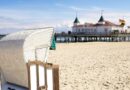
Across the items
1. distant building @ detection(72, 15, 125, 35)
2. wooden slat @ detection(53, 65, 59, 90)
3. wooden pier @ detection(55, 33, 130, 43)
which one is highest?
wooden slat @ detection(53, 65, 59, 90)

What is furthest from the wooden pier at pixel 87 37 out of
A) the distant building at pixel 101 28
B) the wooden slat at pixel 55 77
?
the wooden slat at pixel 55 77

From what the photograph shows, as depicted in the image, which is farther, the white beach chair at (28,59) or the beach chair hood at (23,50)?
the beach chair hood at (23,50)

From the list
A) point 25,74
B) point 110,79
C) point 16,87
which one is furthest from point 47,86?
point 110,79

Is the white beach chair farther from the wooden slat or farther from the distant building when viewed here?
the distant building

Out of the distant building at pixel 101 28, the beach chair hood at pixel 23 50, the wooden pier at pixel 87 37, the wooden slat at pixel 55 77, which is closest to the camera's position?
the wooden slat at pixel 55 77

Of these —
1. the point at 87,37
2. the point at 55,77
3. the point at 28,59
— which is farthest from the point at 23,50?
the point at 87,37

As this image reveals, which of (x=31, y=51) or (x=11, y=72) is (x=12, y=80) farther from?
(x=31, y=51)

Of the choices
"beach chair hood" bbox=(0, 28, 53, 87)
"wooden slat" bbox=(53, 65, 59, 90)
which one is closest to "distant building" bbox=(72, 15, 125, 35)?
"beach chair hood" bbox=(0, 28, 53, 87)

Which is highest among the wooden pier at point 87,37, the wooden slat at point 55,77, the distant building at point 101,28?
the wooden slat at point 55,77

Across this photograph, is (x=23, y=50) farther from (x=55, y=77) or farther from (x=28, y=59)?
(x=55, y=77)

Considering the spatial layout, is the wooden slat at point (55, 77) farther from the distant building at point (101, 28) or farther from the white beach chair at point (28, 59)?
the distant building at point (101, 28)

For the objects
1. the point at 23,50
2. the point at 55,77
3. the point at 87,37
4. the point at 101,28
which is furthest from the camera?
the point at 101,28

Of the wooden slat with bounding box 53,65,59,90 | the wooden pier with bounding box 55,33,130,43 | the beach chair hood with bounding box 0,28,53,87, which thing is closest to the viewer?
Answer: the wooden slat with bounding box 53,65,59,90

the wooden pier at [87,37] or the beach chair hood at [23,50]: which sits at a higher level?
the beach chair hood at [23,50]
